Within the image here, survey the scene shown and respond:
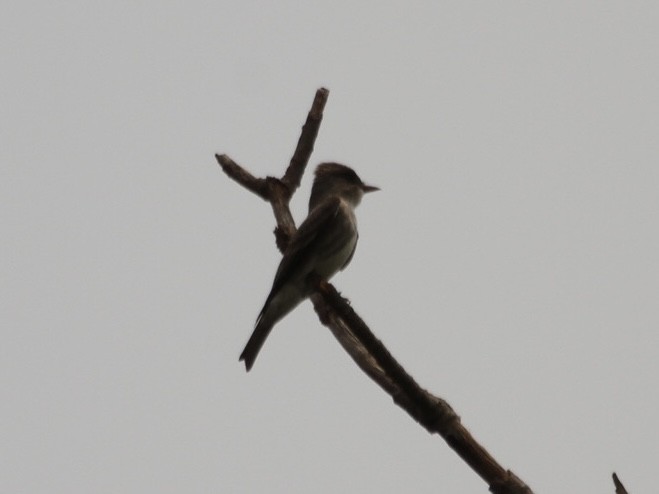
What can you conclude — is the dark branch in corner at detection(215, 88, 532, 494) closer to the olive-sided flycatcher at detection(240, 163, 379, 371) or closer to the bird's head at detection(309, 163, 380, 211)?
the olive-sided flycatcher at detection(240, 163, 379, 371)

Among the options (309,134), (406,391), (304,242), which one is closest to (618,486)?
(406,391)

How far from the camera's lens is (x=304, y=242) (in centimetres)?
719

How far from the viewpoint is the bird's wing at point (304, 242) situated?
23.0 feet

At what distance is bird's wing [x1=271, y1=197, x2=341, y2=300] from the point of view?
23.0ft

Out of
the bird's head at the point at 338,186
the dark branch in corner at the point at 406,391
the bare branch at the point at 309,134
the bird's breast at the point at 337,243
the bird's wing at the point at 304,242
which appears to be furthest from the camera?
the bird's head at the point at 338,186

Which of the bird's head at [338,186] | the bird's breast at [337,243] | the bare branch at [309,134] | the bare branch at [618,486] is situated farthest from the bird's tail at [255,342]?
the bare branch at [618,486]

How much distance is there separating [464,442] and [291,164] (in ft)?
12.1

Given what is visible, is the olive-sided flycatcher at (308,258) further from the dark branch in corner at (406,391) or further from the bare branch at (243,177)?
the dark branch in corner at (406,391)

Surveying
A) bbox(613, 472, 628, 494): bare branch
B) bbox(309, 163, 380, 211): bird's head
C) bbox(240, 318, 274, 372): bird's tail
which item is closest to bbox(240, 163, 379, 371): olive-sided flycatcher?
bbox(240, 318, 274, 372): bird's tail

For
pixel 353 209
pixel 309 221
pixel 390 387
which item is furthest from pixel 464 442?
pixel 353 209

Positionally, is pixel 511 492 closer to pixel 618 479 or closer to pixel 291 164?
pixel 618 479

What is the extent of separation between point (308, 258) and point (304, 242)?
0.61ft

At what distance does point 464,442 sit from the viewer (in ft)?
12.5

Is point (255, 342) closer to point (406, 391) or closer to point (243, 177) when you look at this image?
point (243, 177)
